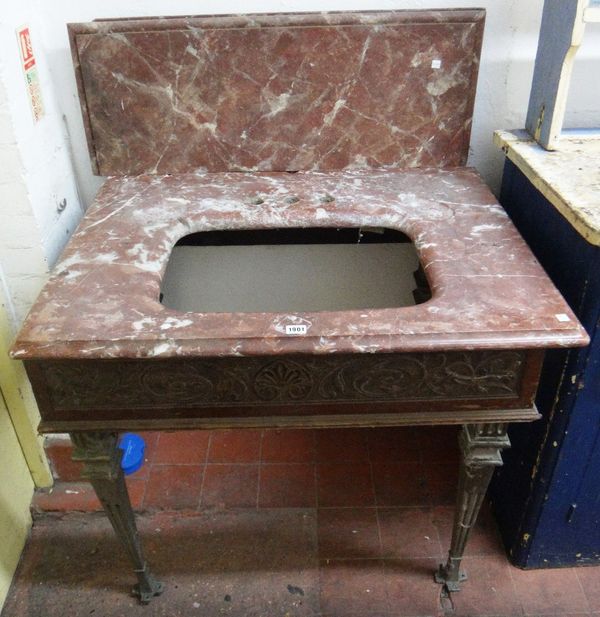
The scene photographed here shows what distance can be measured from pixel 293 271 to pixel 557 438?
763mm

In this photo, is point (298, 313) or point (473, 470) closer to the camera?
point (298, 313)

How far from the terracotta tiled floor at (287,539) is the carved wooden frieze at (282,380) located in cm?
73

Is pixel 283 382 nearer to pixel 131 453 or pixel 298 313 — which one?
pixel 298 313

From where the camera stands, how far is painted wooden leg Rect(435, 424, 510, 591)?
1.23 meters

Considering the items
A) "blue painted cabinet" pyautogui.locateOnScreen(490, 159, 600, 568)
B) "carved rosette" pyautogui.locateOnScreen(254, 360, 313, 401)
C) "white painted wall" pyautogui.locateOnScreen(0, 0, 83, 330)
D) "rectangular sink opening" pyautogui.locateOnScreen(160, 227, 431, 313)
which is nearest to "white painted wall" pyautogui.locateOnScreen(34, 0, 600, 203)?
"white painted wall" pyautogui.locateOnScreen(0, 0, 83, 330)

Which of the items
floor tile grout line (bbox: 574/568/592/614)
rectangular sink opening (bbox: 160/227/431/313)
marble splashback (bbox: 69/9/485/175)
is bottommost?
floor tile grout line (bbox: 574/568/592/614)

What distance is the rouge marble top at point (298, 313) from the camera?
1.01 metres

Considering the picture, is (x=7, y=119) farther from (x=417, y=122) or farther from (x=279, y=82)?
(x=417, y=122)

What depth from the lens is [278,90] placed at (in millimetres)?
1452

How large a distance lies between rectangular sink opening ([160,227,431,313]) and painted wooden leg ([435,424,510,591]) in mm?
409

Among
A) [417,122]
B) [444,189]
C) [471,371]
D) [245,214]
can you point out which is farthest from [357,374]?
[417,122]

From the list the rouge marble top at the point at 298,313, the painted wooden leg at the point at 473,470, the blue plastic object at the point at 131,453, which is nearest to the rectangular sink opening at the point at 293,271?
the rouge marble top at the point at 298,313

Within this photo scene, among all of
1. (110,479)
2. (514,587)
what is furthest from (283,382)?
(514,587)

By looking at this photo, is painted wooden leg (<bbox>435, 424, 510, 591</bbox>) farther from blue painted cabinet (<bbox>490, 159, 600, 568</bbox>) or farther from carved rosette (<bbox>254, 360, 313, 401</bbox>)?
carved rosette (<bbox>254, 360, 313, 401</bbox>)
